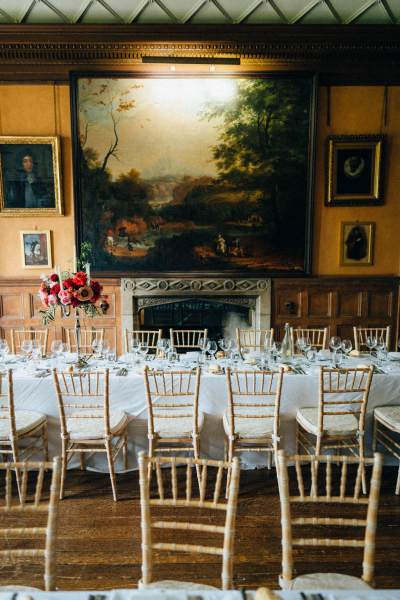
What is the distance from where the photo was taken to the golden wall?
251 inches

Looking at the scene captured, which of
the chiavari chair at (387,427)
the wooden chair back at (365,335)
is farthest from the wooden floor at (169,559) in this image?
the wooden chair back at (365,335)

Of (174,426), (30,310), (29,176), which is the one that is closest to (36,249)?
(30,310)

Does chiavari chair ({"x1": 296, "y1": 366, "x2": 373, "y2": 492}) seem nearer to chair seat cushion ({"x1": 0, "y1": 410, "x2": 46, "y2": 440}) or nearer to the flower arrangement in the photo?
the flower arrangement

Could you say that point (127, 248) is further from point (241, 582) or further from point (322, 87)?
point (241, 582)

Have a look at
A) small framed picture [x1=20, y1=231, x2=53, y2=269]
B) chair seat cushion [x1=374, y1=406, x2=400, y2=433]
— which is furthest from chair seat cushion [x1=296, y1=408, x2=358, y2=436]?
small framed picture [x1=20, y1=231, x2=53, y2=269]

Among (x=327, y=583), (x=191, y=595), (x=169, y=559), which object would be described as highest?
(x=191, y=595)

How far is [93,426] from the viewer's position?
378 cm

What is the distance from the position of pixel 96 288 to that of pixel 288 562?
115 inches

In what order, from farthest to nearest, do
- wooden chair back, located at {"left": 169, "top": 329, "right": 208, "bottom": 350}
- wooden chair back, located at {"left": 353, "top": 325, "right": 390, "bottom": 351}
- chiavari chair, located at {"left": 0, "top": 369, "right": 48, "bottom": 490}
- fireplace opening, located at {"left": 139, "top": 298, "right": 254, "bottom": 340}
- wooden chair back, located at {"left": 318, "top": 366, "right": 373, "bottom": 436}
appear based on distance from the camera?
1. fireplace opening, located at {"left": 139, "top": 298, "right": 254, "bottom": 340}
2. wooden chair back, located at {"left": 353, "top": 325, "right": 390, "bottom": 351}
3. wooden chair back, located at {"left": 169, "top": 329, "right": 208, "bottom": 350}
4. wooden chair back, located at {"left": 318, "top": 366, "right": 373, "bottom": 436}
5. chiavari chair, located at {"left": 0, "top": 369, "right": 48, "bottom": 490}

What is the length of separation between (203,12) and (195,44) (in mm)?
382

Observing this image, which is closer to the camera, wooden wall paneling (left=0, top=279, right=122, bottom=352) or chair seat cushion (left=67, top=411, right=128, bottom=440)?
chair seat cushion (left=67, top=411, right=128, bottom=440)

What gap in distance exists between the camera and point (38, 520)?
3361 mm

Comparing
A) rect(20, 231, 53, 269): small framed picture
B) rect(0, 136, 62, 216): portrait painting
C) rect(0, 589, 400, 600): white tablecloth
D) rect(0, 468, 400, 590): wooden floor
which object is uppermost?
rect(0, 136, 62, 216): portrait painting

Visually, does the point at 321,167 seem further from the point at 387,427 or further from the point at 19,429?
the point at 19,429
